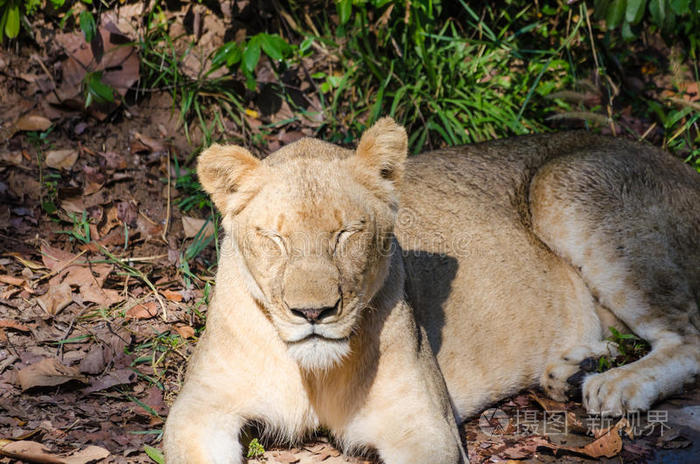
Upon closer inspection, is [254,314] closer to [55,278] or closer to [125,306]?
[125,306]

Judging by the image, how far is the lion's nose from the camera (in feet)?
10.5

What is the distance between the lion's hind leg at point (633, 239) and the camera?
16.0ft

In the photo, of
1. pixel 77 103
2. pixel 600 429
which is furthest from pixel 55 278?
pixel 600 429

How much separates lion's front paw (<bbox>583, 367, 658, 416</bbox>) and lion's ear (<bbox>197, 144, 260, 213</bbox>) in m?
2.24

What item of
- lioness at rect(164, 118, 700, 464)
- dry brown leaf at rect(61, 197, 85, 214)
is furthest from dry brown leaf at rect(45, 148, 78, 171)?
lioness at rect(164, 118, 700, 464)

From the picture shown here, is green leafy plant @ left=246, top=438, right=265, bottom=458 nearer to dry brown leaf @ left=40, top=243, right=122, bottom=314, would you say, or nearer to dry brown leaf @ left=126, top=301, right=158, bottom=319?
dry brown leaf @ left=126, top=301, right=158, bottom=319

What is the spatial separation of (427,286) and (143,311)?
6.19 ft

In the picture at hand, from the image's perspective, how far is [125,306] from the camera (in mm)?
5391

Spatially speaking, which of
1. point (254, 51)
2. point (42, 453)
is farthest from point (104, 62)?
point (42, 453)

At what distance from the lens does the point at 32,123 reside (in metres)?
6.52

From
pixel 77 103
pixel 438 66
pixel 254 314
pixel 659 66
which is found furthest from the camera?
pixel 659 66

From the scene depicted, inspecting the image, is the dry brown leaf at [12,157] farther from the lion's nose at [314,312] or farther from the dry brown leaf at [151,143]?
the lion's nose at [314,312]

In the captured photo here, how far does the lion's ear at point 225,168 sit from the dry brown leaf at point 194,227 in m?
2.50

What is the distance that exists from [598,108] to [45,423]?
17.2 ft
